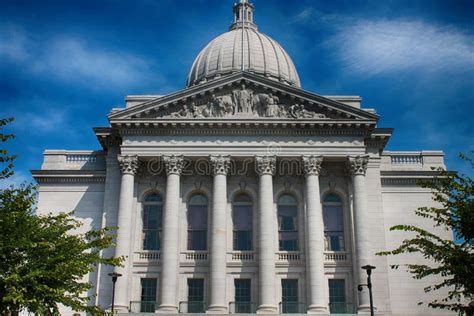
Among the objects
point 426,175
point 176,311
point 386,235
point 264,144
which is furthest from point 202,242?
point 426,175

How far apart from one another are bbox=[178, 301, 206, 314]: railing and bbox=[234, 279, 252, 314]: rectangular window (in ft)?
7.67

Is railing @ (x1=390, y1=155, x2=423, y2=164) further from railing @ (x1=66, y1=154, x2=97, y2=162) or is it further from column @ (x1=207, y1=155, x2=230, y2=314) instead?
railing @ (x1=66, y1=154, x2=97, y2=162)

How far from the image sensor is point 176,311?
Result: 42.3 meters

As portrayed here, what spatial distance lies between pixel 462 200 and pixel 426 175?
67.4 feet

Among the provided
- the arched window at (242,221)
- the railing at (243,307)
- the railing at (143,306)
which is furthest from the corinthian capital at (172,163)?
the railing at (243,307)

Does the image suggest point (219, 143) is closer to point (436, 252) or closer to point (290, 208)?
point (290, 208)

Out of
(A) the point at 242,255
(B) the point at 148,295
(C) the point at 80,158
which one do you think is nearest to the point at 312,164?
(A) the point at 242,255

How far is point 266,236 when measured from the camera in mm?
43531

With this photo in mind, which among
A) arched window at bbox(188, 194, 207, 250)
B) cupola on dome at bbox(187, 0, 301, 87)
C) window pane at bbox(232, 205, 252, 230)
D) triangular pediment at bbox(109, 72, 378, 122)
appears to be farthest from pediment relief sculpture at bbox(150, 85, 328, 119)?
cupola on dome at bbox(187, 0, 301, 87)

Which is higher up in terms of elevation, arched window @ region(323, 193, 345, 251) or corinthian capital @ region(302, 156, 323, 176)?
corinthian capital @ region(302, 156, 323, 176)

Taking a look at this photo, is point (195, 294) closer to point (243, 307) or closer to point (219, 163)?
point (243, 307)

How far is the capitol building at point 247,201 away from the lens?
143 feet

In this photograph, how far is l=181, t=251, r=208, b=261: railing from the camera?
4506cm

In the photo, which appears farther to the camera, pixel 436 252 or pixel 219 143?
pixel 219 143
